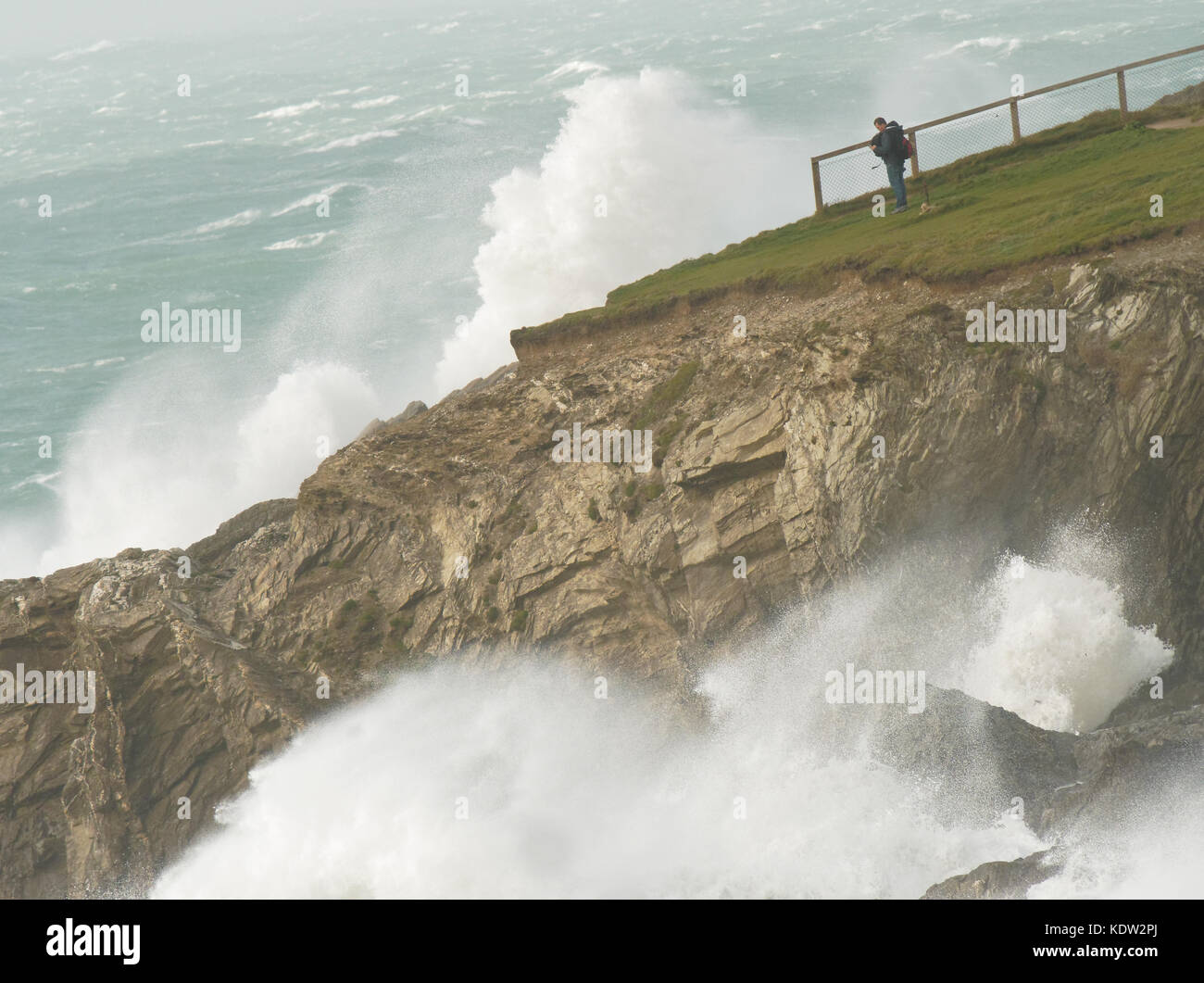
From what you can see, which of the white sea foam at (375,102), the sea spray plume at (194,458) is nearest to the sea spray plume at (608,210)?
the sea spray plume at (194,458)

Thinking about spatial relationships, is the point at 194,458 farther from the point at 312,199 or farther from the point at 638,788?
the point at 312,199

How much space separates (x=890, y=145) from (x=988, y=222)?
3.30 m

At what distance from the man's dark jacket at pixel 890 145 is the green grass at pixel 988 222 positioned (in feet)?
3.78

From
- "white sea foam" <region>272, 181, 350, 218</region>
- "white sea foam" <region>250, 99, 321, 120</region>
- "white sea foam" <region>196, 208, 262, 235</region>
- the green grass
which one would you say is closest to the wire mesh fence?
the green grass

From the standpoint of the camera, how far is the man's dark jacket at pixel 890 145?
25500 mm

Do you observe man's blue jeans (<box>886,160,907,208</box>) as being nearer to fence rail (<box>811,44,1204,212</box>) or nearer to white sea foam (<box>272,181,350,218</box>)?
fence rail (<box>811,44,1204,212</box>)

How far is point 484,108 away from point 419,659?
75.3 metres

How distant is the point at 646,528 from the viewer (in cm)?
2308

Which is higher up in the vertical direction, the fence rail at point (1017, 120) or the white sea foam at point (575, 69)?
the white sea foam at point (575, 69)

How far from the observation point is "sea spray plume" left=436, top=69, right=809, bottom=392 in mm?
50656

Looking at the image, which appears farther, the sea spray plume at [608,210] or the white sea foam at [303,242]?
the white sea foam at [303,242]

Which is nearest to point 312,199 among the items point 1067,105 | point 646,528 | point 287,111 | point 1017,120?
point 287,111

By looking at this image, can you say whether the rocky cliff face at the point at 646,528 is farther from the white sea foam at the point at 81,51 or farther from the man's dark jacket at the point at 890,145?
the white sea foam at the point at 81,51

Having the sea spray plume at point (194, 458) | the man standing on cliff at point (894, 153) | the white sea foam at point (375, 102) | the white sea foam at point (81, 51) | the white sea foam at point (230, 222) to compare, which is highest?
the white sea foam at point (81, 51)
